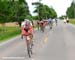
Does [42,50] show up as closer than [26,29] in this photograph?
No

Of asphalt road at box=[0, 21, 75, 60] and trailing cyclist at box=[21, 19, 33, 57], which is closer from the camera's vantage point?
asphalt road at box=[0, 21, 75, 60]

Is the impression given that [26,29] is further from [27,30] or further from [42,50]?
[42,50]

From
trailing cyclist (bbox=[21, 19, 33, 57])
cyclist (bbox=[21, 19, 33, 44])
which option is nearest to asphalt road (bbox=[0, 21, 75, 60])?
trailing cyclist (bbox=[21, 19, 33, 57])

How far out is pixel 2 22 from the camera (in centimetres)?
8862

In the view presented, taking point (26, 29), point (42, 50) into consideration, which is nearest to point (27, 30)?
point (26, 29)

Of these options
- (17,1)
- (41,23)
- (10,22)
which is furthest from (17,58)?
(10,22)

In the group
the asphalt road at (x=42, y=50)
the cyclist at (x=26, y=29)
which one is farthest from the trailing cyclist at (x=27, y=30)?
the asphalt road at (x=42, y=50)

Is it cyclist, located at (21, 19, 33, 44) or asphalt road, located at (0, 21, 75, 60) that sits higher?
cyclist, located at (21, 19, 33, 44)

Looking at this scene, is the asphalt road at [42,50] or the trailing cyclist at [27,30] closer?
the asphalt road at [42,50]

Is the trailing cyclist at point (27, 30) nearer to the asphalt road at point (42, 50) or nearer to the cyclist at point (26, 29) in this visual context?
the cyclist at point (26, 29)

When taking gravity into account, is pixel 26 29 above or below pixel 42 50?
above

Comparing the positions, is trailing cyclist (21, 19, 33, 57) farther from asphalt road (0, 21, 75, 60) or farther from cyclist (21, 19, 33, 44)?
asphalt road (0, 21, 75, 60)

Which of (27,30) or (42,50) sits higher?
(27,30)

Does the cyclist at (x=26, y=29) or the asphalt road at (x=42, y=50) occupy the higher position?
the cyclist at (x=26, y=29)
